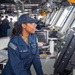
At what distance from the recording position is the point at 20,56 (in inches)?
150

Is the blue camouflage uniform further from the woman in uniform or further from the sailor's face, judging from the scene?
the sailor's face

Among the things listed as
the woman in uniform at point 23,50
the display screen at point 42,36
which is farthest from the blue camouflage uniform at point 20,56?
the display screen at point 42,36

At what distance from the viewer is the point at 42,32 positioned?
6.79 metres

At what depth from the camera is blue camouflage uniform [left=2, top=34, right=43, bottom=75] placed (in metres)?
3.71

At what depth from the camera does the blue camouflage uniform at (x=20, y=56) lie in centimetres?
371

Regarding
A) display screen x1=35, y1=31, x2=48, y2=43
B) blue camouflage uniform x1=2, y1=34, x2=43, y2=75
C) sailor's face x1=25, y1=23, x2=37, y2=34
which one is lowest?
display screen x1=35, y1=31, x2=48, y2=43

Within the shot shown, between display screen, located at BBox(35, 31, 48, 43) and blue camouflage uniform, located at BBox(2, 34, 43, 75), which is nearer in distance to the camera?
blue camouflage uniform, located at BBox(2, 34, 43, 75)

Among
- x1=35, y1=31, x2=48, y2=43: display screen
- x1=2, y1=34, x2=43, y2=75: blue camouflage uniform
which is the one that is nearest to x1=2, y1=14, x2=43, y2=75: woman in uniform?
x1=2, y1=34, x2=43, y2=75: blue camouflage uniform

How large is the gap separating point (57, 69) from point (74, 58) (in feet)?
1.23

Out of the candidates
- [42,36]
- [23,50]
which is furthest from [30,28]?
[42,36]

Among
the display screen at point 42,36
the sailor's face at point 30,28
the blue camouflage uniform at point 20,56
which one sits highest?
the sailor's face at point 30,28

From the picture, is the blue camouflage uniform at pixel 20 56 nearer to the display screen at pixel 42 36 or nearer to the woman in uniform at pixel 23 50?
the woman in uniform at pixel 23 50

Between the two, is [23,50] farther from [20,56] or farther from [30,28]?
[30,28]

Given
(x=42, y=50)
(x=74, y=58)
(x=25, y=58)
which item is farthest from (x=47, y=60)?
(x=74, y=58)
